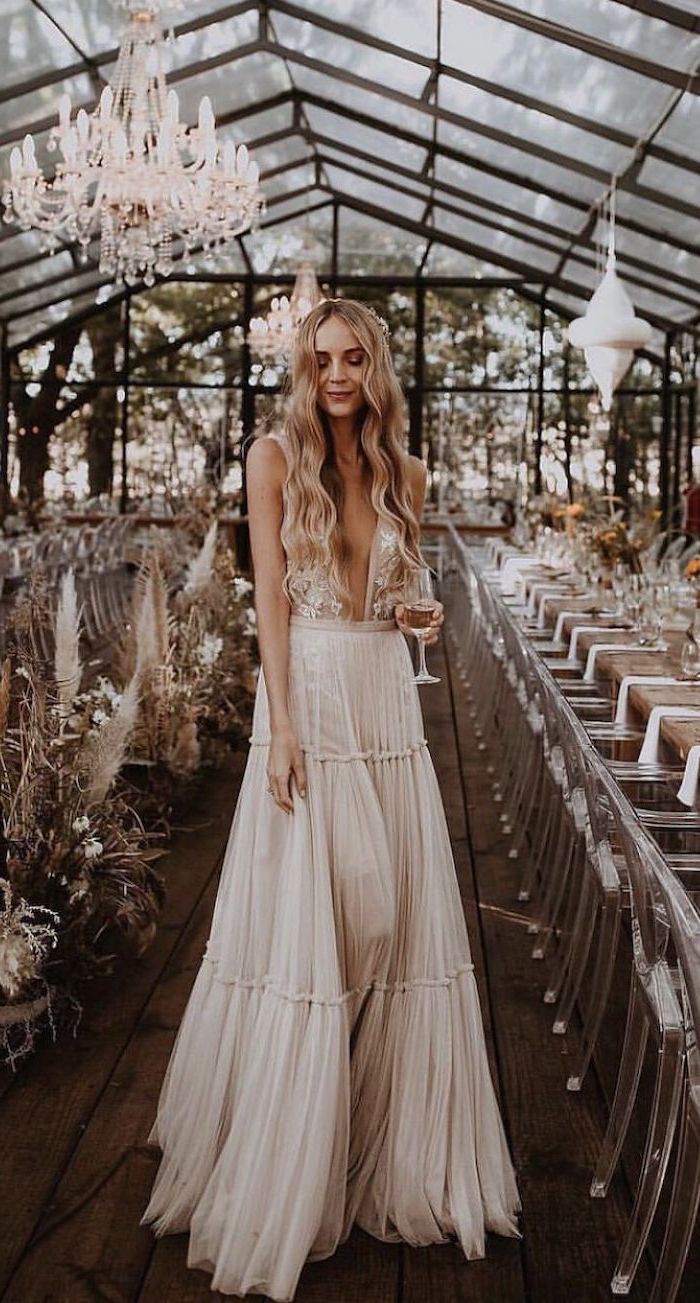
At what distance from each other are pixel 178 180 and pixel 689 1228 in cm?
777

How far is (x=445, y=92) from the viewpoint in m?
12.2

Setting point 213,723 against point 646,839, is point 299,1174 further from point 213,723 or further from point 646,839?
point 213,723

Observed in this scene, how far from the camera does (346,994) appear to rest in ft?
8.90

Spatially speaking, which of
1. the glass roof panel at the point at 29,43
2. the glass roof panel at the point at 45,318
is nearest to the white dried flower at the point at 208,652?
the glass roof panel at the point at 29,43

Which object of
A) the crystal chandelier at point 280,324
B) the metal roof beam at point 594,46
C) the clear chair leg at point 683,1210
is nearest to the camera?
the clear chair leg at point 683,1210

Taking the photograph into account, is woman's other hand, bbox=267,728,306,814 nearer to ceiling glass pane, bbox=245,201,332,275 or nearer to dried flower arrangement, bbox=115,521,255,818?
dried flower arrangement, bbox=115,521,255,818

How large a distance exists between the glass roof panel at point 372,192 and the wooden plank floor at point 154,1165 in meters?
13.0

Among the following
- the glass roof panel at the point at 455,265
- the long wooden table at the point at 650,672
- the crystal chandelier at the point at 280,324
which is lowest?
the long wooden table at the point at 650,672

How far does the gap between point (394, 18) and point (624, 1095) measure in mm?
9811

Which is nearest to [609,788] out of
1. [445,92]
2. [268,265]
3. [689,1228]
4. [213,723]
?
[689,1228]

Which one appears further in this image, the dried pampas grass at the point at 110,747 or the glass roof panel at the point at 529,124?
the glass roof panel at the point at 529,124

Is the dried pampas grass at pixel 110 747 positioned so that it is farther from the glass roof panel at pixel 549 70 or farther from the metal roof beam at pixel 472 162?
the metal roof beam at pixel 472 162

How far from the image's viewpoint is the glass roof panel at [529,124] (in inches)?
459

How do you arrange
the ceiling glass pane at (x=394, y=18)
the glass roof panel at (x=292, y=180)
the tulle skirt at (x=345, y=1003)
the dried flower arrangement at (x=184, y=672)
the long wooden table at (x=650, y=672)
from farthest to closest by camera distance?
the glass roof panel at (x=292, y=180)
the ceiling glass pane at (x=394, y=18)
the dried flower arrangement at (x=184, y=672)
the long wooden table at (x=650, y=672)
the tulle skirt at (x=345, y=1003)
